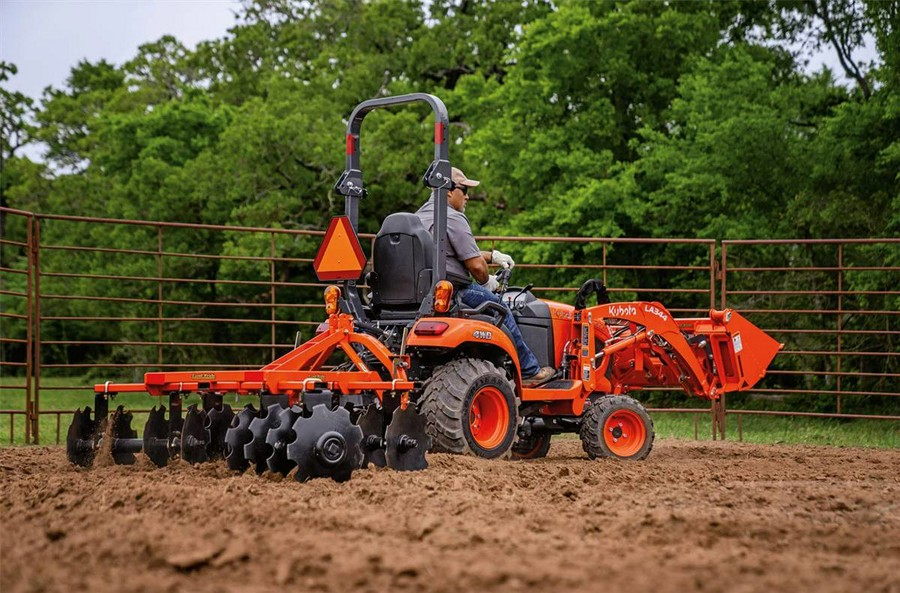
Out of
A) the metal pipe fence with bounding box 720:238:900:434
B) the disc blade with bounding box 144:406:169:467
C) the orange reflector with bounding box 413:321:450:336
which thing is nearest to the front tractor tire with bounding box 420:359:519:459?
the orange reflector with bounding box 413:321:450:336

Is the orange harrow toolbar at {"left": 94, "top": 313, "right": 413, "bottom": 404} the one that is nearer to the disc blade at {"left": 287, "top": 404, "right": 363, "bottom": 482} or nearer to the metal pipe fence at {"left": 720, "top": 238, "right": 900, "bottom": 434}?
the disc blade at {"left": 287, "top": 404, "right": 363, "bottom": 482}

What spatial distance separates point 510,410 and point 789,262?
534 inches

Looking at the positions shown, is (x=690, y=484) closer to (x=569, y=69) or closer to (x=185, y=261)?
(x=569, y=69)

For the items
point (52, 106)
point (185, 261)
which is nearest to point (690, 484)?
point (185, 261)

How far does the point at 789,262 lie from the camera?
68.9 feet

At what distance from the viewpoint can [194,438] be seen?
26.4 feet

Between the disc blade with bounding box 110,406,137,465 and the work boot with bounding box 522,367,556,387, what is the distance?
2847mm

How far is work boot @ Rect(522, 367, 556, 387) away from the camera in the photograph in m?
9.25

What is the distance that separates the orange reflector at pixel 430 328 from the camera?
8.16 metres

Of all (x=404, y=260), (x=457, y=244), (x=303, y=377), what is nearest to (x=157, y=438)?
(x=303, y=377)

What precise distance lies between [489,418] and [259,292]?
21592 mm

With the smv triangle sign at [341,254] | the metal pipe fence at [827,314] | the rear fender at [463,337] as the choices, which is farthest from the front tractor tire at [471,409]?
the metal pipe fence at [827,314]

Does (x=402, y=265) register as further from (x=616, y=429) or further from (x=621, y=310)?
(x=616, y=429)

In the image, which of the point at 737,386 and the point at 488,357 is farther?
the point at 737,386
